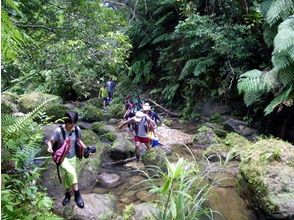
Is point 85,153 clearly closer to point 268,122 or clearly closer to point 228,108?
point 268,122

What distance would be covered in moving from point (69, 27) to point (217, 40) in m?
5.51

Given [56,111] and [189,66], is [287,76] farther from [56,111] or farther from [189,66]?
[56,111]

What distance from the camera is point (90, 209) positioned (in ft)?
14.9

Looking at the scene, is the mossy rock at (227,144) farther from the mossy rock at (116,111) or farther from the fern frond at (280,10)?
the mossy rock at (116,111)

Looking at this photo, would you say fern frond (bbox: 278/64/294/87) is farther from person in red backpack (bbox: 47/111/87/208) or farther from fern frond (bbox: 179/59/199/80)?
person in red backpack (bbox: 47/111/87/208)

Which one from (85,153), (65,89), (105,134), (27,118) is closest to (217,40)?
(105,134)

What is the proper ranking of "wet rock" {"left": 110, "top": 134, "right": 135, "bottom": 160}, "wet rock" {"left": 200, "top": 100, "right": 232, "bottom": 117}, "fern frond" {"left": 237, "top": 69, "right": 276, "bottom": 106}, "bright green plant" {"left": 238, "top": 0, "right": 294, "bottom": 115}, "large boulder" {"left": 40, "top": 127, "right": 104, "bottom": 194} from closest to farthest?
"large boulder" {"left": 40, "top": 127, "right": 104, "bottom": 194}, "bright green plant" {"left": 238, "top": 0, "right": 294, "bottom": 115}, "wet rock" {"left": 110, "top": 134, "right": 135, "bottom": 160}, "fern frond" {"left": 237, "top": 69, "right": 276, "bottom": 106}, "wet rock" {"left": 200, "top": 100, "right": 232, "bottom": 117}

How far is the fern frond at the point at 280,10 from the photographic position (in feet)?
26.4

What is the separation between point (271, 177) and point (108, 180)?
2.82m

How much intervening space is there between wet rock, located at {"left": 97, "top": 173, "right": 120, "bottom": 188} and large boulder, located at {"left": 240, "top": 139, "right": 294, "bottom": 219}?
2.15 metres

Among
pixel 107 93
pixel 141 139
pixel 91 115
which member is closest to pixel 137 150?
pixel 141 139

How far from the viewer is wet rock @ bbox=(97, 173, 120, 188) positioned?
6309 mm

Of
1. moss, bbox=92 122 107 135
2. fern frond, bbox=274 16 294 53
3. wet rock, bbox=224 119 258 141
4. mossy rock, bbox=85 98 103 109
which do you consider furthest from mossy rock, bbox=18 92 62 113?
fern frond, bbox=274 16 294 53

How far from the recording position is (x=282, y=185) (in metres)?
4.71
